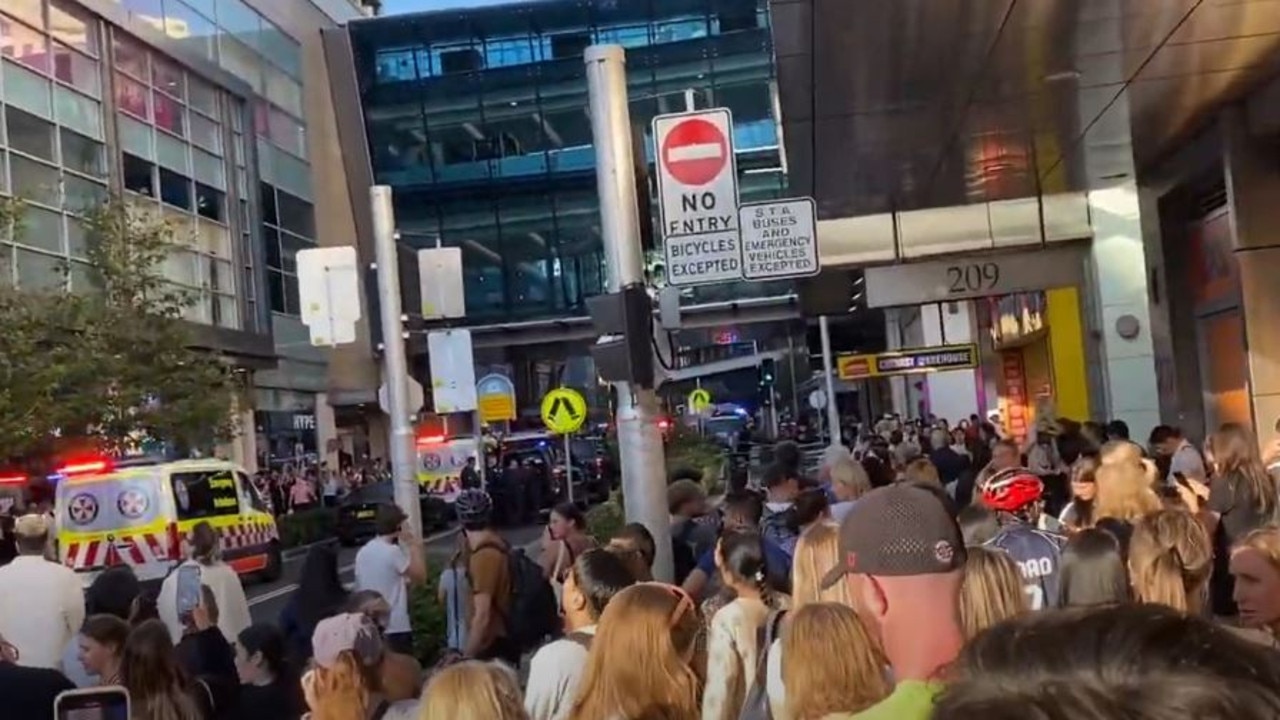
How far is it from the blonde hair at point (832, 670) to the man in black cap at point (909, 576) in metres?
0.80

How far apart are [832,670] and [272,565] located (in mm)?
23222

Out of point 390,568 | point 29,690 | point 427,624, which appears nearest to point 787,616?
point 29,690

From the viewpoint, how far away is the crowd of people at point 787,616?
1251 millimetres

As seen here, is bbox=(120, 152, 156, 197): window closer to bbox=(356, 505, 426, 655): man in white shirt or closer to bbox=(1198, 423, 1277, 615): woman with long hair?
bbox=(356, 505, 426, 655): man in white shirt

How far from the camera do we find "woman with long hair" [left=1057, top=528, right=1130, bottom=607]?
Answer: 18.4 feet

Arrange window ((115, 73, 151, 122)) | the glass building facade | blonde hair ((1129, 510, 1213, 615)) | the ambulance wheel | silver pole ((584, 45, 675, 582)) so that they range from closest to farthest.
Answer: blonde hair ((1129, 510, 1213, 615)) → silver pole ((584, 45, 675, 582)) → the ambulance wheel → window ((115, 73, 151, 122)) → the glass building facade

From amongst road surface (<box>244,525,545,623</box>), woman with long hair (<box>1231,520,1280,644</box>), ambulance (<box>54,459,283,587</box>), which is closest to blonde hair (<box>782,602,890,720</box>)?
woman with long hair (<box>1231,520,1280,644</box>)

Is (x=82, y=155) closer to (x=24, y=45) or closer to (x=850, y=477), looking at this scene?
(x=24, y=45)

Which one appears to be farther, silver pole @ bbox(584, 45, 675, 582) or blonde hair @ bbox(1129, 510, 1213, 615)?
silver pole @ bbox(584, 45, 675, 582)

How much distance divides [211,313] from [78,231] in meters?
8.42

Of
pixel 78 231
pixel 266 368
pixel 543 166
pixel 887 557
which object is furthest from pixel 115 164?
pixel 887 557

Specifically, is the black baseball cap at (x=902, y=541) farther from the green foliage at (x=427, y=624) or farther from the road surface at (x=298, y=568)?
the road surface at (x=298, y=568)

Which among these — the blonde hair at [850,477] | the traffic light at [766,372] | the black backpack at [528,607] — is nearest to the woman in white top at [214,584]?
the black backpack at [528,607]

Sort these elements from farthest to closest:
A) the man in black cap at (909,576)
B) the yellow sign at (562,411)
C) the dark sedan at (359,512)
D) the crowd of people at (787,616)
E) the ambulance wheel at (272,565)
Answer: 1. the dark sedan at (359,512)
2. the ambulance wheel at (272,565)
3. the yellow sign at (562,411)
4. the man in black cap at (909,576)
5. the crowd of people at (787,616)
